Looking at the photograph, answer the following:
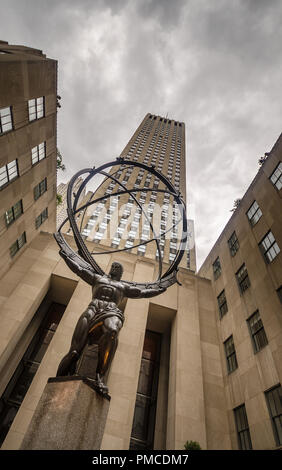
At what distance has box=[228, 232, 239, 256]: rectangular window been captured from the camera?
16.6 m

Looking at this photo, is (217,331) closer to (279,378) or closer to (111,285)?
(279,378)

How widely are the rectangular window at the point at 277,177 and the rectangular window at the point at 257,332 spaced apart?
7262 mm

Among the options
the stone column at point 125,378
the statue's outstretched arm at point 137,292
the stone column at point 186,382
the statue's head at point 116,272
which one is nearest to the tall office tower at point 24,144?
the stone column at point 125,378

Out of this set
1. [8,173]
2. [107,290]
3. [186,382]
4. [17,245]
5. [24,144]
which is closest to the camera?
[107,290]

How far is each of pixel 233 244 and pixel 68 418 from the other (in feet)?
52.2

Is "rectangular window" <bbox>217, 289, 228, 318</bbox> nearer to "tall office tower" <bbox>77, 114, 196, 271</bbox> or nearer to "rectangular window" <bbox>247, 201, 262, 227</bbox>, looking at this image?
"rectangular window" <bbox>247, 201, 262, 227</bbox>

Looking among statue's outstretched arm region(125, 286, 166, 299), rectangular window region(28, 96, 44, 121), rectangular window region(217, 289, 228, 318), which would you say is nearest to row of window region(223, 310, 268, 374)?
rectangular window region(217, 289, 228, 318)

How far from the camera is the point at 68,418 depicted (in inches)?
149

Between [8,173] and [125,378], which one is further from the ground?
[8,173]

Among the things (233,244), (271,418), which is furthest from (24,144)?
(271,418)

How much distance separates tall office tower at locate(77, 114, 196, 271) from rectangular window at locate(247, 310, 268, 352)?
16.2 meters

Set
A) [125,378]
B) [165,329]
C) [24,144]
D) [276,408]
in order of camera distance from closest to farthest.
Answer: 1. [276,408]
2. [125,378]
3. [24,144]
4. [165,329]

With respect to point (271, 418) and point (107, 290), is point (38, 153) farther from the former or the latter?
point (271, 418)
